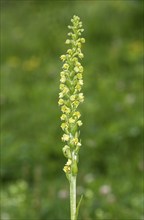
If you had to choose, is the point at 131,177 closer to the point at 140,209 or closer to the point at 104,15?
the point at 140,209

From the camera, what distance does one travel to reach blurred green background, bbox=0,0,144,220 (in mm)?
5629

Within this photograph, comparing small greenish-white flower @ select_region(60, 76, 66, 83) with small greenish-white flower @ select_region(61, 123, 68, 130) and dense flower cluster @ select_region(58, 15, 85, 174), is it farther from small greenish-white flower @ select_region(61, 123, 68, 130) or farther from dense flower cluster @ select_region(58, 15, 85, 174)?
small greenish-white flower @ select_region(61, 123, 68, 130)

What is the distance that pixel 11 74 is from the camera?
10.5 metres

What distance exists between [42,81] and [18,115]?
1823 mm

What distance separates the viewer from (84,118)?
8.07 meters

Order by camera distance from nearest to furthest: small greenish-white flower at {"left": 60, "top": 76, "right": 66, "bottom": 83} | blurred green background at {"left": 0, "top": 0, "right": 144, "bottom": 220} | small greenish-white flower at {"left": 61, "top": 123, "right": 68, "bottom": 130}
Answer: small greenish-white flower at {"left": 60, "top": 76, "right": 66, "bottom": 83}
small greenish-white flower at {"left": 61, "top": 123, "right": 68, "bottom": 130}
blurred green background at {"left": 0, "top": 0, "right": 144, "bottom": 220}

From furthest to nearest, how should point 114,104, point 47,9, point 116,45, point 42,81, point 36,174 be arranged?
point 47,9 → point 116,45 → point 42,81 → point 114,104 → point 36,174

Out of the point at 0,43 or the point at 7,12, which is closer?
the point at 0,43

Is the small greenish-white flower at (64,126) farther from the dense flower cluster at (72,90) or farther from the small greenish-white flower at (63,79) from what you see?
the small greenish-white flower at (63,79)

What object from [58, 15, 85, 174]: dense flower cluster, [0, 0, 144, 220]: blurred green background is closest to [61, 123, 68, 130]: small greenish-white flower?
[58, 15, 85, 174]: dense flower cluster

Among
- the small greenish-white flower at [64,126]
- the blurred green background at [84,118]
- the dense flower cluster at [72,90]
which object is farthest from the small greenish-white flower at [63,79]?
the blurred green background at [84,118]

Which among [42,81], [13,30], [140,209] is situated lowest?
[140,209]

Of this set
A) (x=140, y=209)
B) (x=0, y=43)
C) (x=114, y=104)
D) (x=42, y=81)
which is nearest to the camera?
(x=140, y=209)

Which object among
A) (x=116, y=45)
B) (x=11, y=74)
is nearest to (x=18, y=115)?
(x=11, y=74)
